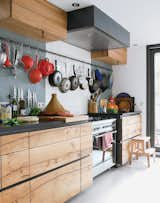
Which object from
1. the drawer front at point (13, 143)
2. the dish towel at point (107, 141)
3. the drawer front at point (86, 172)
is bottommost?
the drawer front at point (86, 172)

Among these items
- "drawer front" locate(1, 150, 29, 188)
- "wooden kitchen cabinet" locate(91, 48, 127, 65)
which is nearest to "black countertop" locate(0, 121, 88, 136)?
"drawer front" locate(1, 150, 29, 188)

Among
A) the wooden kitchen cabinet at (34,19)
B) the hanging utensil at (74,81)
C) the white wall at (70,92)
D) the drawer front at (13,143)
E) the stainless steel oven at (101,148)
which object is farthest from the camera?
the hanging utensil at (74,81)

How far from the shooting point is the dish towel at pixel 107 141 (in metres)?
3.20

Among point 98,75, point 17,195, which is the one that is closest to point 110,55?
point 98,75

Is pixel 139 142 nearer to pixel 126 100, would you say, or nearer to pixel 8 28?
pixel 126 100

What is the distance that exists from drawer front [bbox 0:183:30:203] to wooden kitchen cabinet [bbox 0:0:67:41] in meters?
1.46

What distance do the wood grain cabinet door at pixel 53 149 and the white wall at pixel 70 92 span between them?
2.80 ft

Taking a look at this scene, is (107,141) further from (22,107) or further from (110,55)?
(110,55)

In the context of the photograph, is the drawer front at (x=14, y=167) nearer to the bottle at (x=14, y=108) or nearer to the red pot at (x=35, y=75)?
the bottle at (x=14, y=108)

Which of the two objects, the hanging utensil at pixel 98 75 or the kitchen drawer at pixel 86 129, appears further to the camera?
the hanging utensil at pixel 98 75

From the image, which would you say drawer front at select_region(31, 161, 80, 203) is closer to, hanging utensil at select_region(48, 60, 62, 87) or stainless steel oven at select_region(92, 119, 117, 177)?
stainless steel oven at select_region(92, 119, 117, 177)

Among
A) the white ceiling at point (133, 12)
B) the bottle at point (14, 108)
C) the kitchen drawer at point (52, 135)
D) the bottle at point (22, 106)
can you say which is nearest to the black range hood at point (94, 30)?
the white ceiling at point (133, 12)

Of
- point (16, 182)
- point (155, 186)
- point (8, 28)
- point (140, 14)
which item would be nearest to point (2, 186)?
point (16, 182)

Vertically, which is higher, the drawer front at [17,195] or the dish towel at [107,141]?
the dish towel at [107,141]
